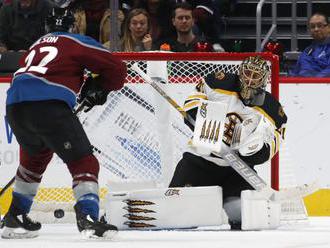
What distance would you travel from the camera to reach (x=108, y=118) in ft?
20.1

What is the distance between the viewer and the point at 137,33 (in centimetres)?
721

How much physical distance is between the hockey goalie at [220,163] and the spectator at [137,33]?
1.57 metres

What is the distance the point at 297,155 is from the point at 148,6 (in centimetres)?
168

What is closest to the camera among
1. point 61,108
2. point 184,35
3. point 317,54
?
point 61,108

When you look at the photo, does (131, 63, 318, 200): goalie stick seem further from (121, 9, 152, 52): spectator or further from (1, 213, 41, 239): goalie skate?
(121, 9, 152, 52): spectator

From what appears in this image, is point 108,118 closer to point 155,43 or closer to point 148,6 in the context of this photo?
point 155,43

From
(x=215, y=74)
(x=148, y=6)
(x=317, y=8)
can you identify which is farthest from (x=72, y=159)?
(x=317, y=8)

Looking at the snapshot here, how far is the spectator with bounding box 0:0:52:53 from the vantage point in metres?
7.45

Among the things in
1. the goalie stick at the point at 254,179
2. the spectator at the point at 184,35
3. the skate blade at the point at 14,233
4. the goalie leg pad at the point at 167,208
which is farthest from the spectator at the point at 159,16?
the skate blade at the point at 14,233

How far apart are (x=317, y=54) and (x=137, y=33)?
3.75 ft

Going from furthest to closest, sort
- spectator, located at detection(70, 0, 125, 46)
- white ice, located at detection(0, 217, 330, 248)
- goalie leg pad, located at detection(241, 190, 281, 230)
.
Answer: spectator, located at detection(70, 0, 125, 46) → goalie leg pad, located at detection(241, 190, 281, 230) → white ice, located at detection(0, 217, 330, 248)

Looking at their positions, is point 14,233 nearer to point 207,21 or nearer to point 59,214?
point 59,214

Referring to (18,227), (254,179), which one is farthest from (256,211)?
(18,227)

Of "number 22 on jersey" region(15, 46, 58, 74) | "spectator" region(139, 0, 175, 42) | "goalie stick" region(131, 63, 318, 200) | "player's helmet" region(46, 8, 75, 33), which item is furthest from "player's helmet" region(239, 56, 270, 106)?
"spectator" region(139, 0, 175, 42)
